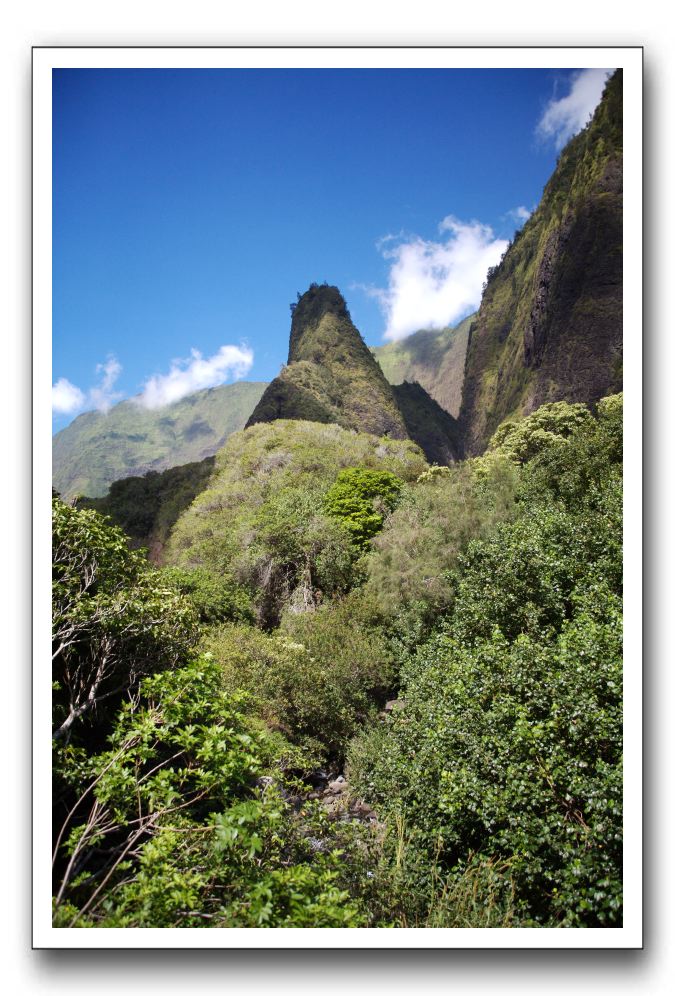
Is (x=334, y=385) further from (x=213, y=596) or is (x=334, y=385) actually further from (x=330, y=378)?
(x=213, y=596)

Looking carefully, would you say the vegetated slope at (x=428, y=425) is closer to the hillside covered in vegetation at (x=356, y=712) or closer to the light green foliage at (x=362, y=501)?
the light green foliage at (x=362, y=501)

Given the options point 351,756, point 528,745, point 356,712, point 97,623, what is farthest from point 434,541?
point 97,623

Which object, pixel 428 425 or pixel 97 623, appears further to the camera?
pixel 428 425

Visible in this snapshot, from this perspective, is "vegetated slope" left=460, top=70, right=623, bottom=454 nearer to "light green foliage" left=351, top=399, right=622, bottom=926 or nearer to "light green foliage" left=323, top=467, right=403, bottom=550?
"light green foliage" left=323, top=467, right=403, bottom=550
